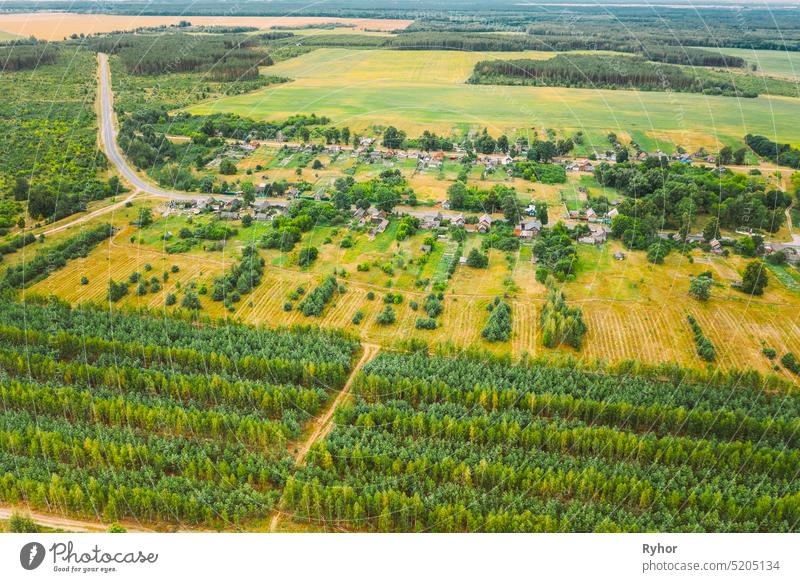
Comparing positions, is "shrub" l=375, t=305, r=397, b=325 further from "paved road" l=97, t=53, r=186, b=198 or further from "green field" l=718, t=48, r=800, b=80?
"green field" l=718, t=48, r=800, b=80

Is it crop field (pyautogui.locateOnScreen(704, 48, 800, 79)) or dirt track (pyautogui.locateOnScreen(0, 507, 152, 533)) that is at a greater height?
crop field (pyautogui.locateOnScreen(704, 48, 800, 79))

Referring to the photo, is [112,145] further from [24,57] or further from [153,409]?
[153,409]

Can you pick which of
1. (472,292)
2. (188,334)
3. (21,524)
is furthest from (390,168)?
(21,524)

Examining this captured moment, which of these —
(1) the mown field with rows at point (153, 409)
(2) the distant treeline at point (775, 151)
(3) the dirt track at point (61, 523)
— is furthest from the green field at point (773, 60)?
(3) the dirt track at point (61, 523)

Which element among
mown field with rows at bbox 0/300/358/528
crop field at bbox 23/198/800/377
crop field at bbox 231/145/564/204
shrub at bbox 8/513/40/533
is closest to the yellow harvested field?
crop field at bbox 231/145/564/204

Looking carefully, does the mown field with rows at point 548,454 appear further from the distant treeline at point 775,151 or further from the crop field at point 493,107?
the crop field at point 493,107

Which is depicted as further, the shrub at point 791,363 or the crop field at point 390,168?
the crop field at point 390,168
